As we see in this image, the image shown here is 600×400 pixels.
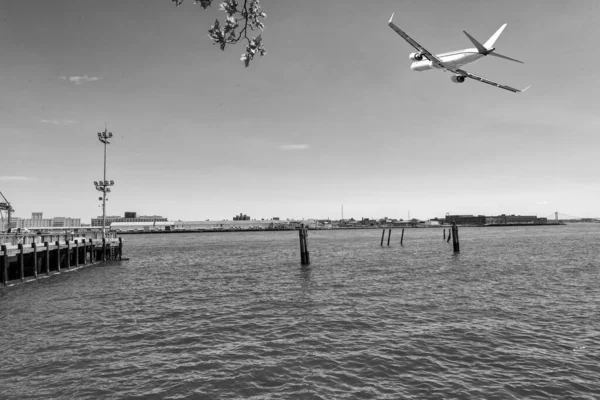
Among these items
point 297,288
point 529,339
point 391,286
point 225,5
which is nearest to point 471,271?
point 391,286

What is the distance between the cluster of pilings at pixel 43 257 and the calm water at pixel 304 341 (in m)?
2.71

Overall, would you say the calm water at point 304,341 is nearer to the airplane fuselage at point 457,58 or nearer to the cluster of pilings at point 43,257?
the cluster of pilings at point 43,257

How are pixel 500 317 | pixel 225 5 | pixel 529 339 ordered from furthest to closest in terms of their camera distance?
1. pixel 500 317
2. pixel 529 339
3. pixel 225 5

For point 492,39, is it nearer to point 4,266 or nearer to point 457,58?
point 457,58

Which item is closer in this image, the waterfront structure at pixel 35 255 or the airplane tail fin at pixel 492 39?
the airplane tail fin at pixel 492 39

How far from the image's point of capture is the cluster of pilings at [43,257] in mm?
29712

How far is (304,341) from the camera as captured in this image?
52.0ft

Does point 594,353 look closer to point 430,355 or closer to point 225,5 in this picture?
point 430,355

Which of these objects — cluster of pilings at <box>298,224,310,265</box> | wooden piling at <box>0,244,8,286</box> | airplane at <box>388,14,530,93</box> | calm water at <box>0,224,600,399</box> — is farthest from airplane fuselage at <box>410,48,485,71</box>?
wooden piling at <box>0,244,8,286</box>

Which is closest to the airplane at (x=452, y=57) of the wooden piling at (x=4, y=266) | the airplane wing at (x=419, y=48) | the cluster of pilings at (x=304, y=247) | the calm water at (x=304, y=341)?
the airplane wing at (x=419, y=48)

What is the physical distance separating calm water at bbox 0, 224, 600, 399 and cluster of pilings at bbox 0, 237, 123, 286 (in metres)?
2.71

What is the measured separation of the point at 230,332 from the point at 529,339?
13.2 metres

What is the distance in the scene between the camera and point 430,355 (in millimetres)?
14047

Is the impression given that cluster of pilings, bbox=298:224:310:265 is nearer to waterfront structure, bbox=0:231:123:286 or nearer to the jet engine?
waterfront structure, bbox=0:231:123:286
